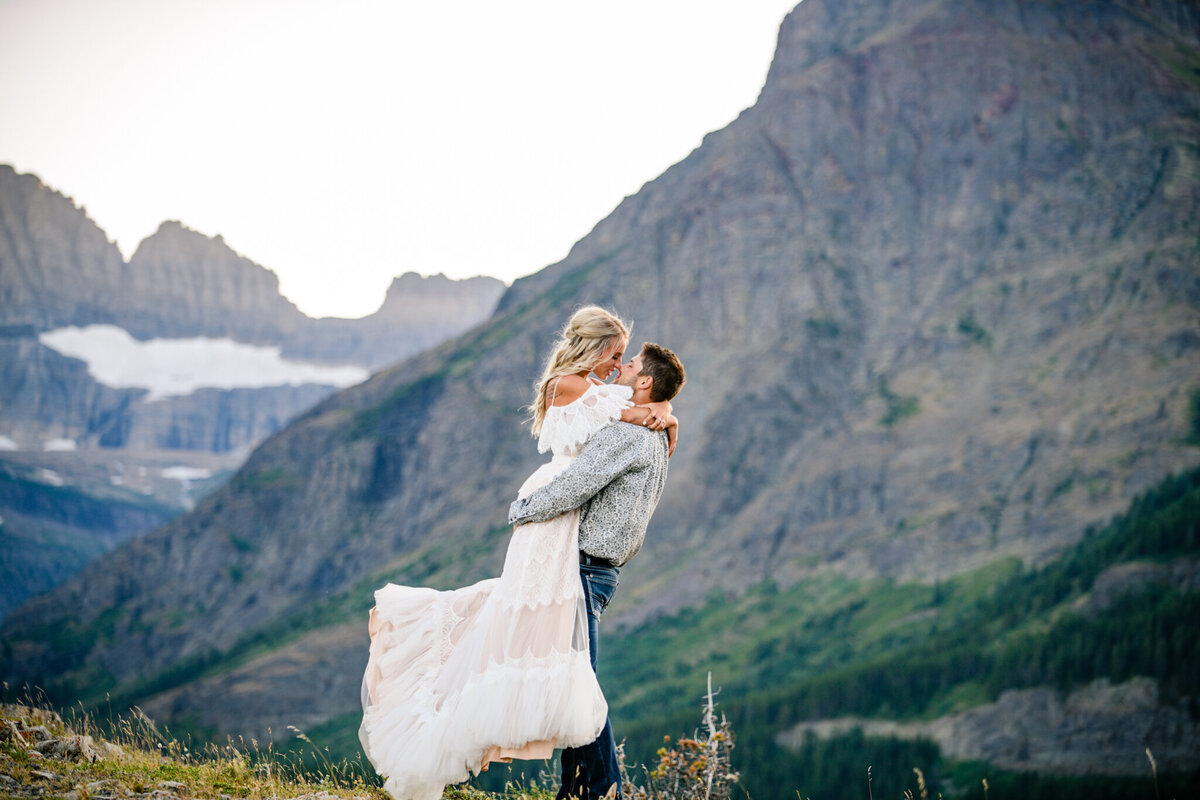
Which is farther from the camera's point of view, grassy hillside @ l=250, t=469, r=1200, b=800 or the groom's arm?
grassy hillside @ l=250, t=469, r=1200, b=800

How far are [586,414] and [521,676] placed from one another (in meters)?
2.18

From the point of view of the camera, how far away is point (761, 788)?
10338 cm

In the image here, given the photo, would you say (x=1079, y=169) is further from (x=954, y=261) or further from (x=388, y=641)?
(x=388, y=641)

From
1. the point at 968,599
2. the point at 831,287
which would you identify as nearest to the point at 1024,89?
the point at 831,287

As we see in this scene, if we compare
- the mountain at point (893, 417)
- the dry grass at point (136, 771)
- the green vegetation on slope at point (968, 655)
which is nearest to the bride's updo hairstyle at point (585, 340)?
the dry grass at point (136, 771)

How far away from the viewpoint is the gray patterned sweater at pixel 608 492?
26.0 ft

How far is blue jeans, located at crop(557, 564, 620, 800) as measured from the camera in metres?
Answer: 8.27

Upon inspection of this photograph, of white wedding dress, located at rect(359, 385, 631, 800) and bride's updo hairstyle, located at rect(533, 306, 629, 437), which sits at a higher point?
bride's updo hairstyle, located at rect(533, 306, 629, 437)

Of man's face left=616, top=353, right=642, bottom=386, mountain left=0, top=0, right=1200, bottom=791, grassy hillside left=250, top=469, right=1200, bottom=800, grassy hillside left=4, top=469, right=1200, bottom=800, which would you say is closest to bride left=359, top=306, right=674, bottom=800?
man's face left=616, top=353, right=642, bottom=386

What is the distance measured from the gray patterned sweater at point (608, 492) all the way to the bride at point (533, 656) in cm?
12

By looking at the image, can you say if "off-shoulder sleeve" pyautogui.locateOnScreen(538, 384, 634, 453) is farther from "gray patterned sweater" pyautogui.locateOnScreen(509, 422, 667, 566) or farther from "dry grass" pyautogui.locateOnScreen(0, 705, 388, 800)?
"dry grass" pyautogui.locateOnScreen(0, 705, 388, 800)

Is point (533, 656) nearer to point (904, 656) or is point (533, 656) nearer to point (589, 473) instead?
point (589, 473)

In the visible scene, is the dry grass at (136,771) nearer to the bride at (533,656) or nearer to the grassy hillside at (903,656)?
the bride at (533,656)

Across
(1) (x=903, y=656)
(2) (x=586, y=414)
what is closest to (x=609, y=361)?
(2) (x=586, y=414)
